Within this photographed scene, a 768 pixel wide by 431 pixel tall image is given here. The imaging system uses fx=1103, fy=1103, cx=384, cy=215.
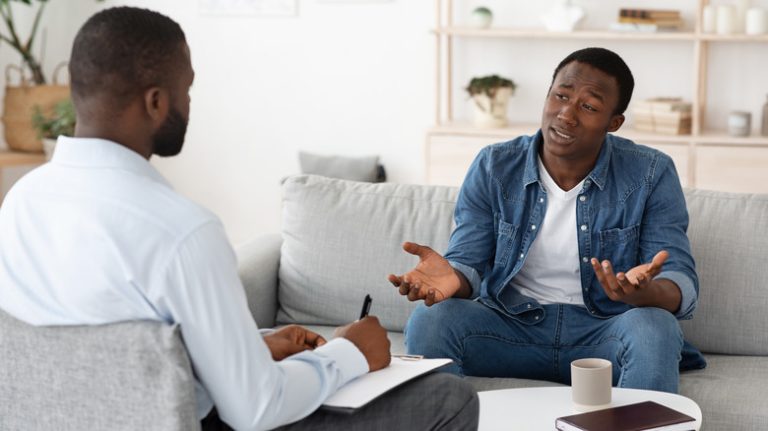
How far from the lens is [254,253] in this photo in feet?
9.45

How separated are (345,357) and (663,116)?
3.06 metres

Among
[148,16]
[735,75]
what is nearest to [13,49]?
[735,75]

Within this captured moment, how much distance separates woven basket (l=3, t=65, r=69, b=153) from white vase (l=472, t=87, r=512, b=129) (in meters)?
1.83

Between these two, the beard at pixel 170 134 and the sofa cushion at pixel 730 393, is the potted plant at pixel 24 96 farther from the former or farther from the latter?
the beard at pixel 170 134

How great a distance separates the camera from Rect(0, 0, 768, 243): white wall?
15.3 ft

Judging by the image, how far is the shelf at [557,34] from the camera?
4406 mm

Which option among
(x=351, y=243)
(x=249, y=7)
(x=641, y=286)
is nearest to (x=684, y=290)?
(x=641, y=286)

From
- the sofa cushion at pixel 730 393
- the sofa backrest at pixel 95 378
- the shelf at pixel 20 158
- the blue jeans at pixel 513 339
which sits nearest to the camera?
the sofa backrest at pixel 95 378

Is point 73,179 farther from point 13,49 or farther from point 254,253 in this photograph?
point 13,49

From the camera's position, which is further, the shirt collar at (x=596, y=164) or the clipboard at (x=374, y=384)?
the shirt collar at (x=596, y=164)

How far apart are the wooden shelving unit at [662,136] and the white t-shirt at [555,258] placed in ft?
6.49

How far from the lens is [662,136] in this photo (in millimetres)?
4410

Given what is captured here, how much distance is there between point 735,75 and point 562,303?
249 cm

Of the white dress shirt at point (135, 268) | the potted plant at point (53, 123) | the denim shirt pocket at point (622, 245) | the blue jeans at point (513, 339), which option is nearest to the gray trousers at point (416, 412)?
the white dress shirt at point (135, 268)
